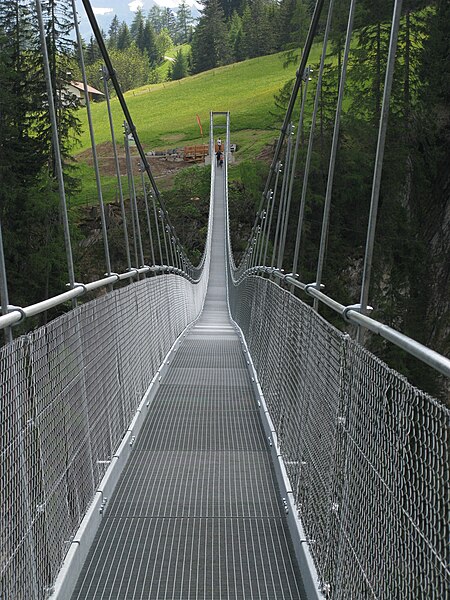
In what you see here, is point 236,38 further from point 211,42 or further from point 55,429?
point 55,429

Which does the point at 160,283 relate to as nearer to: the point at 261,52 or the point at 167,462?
the point at 167,462

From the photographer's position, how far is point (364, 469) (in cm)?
212

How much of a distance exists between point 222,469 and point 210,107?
178 ft

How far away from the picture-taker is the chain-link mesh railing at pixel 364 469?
4.93ft

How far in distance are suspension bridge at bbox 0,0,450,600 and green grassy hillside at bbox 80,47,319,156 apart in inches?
1412

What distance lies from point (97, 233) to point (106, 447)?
21.8 m

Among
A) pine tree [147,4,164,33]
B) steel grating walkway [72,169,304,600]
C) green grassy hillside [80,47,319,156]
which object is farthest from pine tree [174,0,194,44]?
steel grating walkway [72,169,304,600]

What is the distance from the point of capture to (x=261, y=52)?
7394cm

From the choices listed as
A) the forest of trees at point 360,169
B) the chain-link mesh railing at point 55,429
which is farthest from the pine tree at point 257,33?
the chain-link mesh railing at point 55,429

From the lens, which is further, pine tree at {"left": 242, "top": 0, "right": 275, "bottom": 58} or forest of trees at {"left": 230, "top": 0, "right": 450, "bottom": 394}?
pine tree at {"left": 242, "top": 0, "right": 275, "bottom": 58}

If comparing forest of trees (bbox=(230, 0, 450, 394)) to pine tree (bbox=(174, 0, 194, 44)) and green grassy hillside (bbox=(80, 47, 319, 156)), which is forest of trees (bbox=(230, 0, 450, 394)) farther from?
pine tree (bbox=(174, 0, 194, 44))

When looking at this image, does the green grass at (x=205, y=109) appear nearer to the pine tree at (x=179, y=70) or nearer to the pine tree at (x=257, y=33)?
the pine tree at (x=257, y=33)

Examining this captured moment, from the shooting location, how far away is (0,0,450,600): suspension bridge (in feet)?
5.82

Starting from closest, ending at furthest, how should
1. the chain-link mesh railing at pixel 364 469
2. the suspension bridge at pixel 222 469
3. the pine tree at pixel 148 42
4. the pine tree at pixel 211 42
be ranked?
the chain-link mesh railing at pixel 364 469, the suspension bridge at pixel 222 469, the pine tree at pixel 211 42, the pine tree at pixel 148 42
